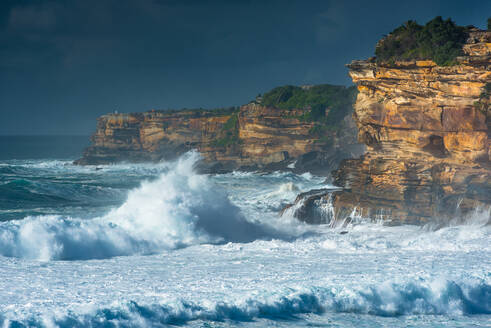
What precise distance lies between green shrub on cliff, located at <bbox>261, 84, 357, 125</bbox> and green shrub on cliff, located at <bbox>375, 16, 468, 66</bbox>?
84.5ft

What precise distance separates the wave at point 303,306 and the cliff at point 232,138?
2978 centimetres

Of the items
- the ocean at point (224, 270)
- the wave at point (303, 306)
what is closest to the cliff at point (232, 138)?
the ocean at point (224, 270)

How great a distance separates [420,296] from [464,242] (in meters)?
5.54

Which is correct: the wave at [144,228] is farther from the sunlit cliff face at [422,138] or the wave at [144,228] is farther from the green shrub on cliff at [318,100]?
the green shrub on cliff at [318,100]

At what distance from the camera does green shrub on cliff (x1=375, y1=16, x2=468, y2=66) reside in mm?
17344

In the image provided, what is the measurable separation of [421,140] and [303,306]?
34.6 feet

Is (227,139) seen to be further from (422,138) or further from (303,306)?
(303,306)

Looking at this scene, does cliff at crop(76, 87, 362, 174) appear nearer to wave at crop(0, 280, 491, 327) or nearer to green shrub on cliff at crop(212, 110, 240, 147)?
green shrub on cliff at crop(212, 110, 240, 147)

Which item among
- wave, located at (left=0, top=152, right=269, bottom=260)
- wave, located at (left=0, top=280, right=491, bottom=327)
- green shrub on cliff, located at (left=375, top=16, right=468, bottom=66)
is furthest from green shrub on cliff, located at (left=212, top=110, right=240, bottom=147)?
wave, located at (left=0, top=280, right=491, bottom=327)

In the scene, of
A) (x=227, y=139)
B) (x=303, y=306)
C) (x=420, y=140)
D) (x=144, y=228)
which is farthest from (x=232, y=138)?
(x=303, y=306)

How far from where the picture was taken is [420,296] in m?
9.98

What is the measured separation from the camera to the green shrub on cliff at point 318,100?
46375 mm

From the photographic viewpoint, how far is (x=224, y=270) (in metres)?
12.2

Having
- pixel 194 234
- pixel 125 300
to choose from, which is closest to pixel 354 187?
pixel 194 234
